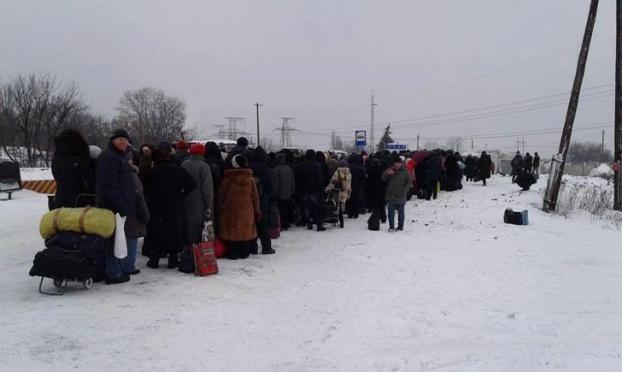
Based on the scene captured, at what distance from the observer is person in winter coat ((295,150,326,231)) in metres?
11.5

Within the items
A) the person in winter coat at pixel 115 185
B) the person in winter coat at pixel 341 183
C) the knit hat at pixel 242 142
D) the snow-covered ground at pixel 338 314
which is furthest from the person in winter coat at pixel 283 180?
the person in winter coat at pixel 115 185

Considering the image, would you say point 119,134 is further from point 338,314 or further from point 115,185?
point 338,314

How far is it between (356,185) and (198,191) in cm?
688

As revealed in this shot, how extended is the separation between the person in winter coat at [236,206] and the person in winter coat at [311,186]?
3195 mm

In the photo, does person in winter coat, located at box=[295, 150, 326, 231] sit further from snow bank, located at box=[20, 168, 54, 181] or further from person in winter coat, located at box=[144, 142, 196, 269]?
snow bank, located at box=[20, 168, 54, 181]

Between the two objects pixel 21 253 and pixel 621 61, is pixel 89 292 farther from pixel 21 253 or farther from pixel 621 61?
pixel 621 61

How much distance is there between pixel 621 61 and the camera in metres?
16.4

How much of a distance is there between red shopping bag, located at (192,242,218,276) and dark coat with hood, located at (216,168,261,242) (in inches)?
36.2

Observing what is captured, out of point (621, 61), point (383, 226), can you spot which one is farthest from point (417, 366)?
point (621, 61)

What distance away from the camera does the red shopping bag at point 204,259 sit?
7.27 metres

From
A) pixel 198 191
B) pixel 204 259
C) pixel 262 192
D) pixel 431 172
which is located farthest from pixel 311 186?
pixel 431 172

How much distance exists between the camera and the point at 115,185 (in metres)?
6.46

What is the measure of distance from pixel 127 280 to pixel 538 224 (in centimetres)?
1118

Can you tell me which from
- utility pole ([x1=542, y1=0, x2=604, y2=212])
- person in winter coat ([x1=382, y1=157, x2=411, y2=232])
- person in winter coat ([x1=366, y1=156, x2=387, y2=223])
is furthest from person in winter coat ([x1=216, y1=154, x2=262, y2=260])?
utility pole ([x1=542, y1=0, x2=604, y2=212])
